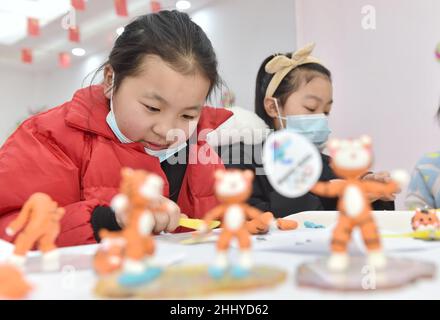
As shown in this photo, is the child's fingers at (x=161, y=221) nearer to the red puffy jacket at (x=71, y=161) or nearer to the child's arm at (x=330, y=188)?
the red puffy jacket at (x=71, y=161)

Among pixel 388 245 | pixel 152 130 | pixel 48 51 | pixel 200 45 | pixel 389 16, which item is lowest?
pixel 388 245

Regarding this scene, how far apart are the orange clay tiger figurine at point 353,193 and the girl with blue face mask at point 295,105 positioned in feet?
2.53

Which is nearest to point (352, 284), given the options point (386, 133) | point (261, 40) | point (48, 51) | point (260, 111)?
point (260, 111)

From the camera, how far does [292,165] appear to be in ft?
0.94

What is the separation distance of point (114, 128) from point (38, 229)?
45 centimetres

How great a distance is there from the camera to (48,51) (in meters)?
4.06

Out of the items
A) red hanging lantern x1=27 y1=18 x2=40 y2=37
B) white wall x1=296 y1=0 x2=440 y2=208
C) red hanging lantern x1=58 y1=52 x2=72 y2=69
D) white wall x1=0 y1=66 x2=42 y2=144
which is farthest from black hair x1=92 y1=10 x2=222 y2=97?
white wall x1=0 y1=66 x2=42 y2=144

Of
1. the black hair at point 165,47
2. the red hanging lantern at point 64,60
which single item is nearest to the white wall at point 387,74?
the black hair at point 165,47

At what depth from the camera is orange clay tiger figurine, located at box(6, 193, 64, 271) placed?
0.34m

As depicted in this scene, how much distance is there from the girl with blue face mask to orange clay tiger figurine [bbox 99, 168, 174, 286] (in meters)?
0.80

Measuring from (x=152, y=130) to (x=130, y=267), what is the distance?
18.3 inches
